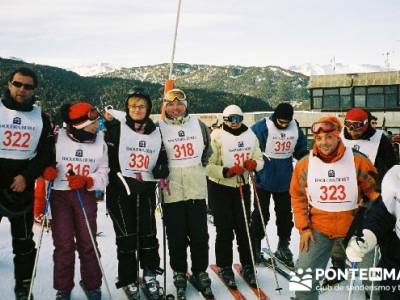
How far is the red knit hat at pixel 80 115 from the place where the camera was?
4.13m

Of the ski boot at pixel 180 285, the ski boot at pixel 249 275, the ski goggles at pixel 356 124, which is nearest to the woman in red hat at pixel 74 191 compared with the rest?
the ski boot at pixel 180 285

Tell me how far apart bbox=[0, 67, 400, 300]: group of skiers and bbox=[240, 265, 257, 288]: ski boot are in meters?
0.01

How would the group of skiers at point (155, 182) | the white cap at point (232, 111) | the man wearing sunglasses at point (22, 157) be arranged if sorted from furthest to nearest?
the white cap at point (232, 111), the man wearing sunglasses at point (22, 157), the group of skiers at point (155, 182)

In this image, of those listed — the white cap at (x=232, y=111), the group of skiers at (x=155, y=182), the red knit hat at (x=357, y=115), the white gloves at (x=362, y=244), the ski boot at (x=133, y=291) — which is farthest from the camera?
the white cap at (x=232, y=111)

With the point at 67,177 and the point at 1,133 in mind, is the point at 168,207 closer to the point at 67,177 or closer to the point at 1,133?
the point at 67,177

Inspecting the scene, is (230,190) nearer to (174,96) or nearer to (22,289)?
(174,96)

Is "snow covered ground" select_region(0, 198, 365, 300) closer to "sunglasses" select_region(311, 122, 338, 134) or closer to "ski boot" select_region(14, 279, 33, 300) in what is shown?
"ski boot" select_region(14, 279, 33, 300)

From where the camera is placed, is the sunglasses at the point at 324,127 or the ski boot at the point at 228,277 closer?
the sunglasses at the point at 324,127

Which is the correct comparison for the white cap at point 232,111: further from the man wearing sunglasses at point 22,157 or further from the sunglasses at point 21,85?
the sunglasses at point 21,85

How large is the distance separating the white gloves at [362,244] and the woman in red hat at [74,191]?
2.46 meters

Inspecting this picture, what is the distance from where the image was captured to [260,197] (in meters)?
5.79

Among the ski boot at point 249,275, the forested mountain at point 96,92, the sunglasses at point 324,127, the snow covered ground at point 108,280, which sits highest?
the forested mountain at point 96,92

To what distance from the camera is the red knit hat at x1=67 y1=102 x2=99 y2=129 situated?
4.13 meters

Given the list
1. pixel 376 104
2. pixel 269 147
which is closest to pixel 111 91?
pixel 376 104
